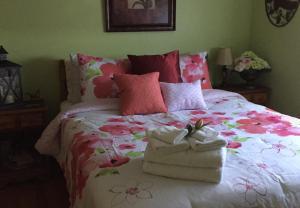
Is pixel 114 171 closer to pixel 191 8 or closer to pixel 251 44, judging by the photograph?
pixel 191 8

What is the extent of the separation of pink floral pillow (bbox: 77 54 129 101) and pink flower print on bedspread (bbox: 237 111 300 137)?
109cm

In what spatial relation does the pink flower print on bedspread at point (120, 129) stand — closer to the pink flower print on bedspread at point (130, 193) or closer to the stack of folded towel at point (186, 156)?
the stack of folded towel at point (186, 156)

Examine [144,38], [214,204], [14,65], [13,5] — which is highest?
[13,5]

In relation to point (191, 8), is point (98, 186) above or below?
below

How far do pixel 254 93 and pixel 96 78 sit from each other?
1.64m

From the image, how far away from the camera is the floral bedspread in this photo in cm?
139

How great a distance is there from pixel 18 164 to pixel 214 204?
1.95m

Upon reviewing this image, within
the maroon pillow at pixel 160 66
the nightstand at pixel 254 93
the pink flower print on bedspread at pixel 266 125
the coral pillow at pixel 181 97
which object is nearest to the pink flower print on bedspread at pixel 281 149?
the pink flower print on bedspread at pixel 266 125

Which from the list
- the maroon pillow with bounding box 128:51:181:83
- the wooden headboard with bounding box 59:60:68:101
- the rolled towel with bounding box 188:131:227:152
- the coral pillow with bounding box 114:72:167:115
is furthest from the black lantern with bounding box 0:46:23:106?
the rolled towel with bounding box 188:131:227:152

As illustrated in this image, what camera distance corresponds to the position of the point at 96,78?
2789 millimetres

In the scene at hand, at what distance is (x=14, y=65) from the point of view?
2693 mm

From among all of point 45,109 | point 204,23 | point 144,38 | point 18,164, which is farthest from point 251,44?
point 18,164

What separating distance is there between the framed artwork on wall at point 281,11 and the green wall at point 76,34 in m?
0.34

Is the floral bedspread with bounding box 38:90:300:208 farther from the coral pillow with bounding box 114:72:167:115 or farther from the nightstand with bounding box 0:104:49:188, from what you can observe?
the nightstand with bounding box 0:104:49:188
